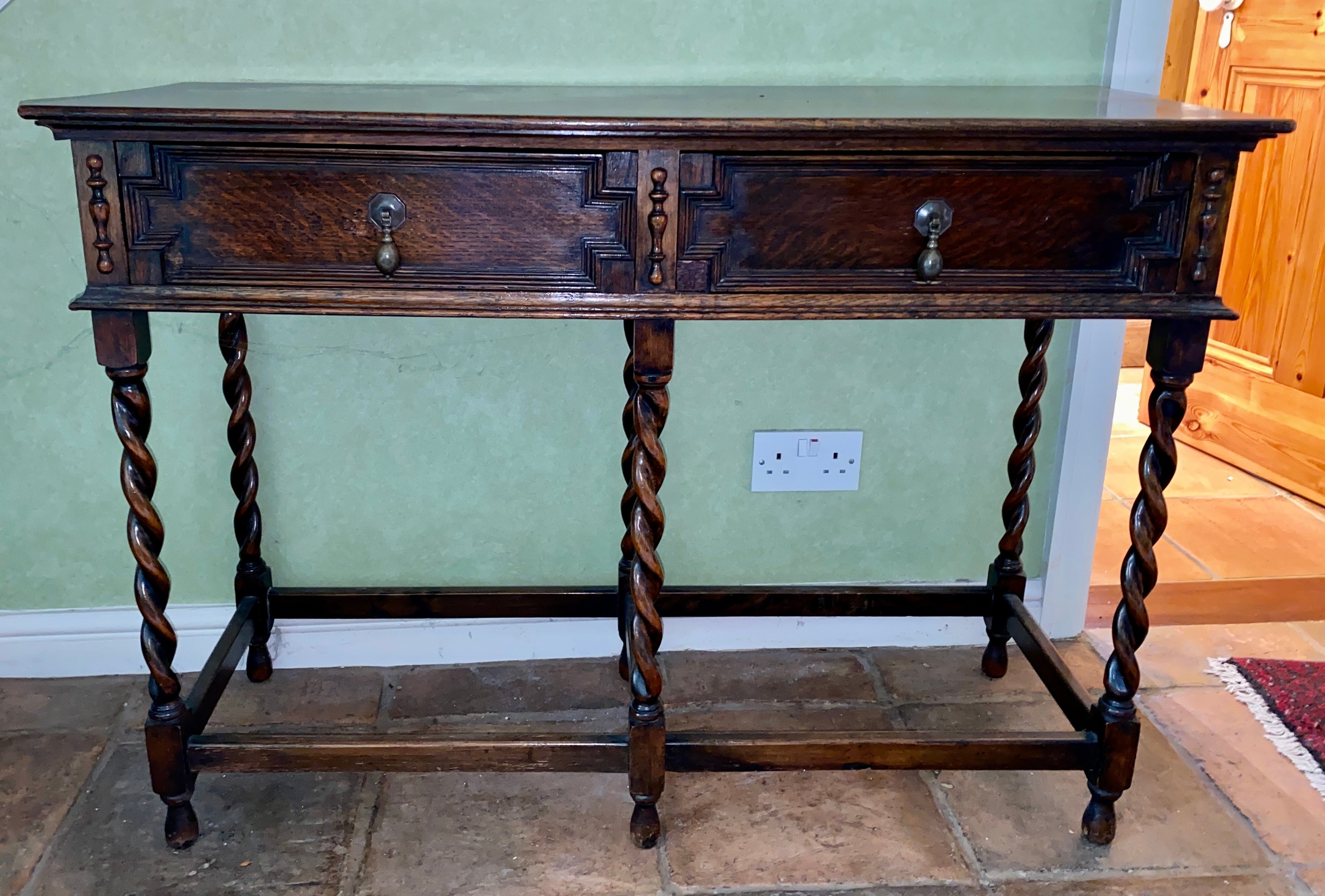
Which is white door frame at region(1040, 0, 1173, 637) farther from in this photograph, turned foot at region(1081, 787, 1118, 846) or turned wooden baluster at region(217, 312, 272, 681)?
turned wooden baluster at region(217, 312, 272, 681)

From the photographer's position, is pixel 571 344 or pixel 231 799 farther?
pixel 571 344

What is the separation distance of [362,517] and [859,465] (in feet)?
2.68

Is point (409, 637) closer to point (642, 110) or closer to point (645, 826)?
point (645, 826)

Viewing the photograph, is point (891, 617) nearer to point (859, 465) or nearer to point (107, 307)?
point (859, 465)

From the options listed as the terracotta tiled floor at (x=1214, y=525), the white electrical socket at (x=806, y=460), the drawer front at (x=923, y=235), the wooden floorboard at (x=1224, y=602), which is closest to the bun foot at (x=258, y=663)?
the white electrical socket at (x=806, y=460)

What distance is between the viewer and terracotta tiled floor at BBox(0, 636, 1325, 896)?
143 centimetres

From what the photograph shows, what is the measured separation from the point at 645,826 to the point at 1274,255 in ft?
7.22

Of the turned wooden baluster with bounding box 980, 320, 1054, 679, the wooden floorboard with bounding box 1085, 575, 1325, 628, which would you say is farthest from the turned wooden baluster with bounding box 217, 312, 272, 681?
the wooden floorboard with bounding box 1085, 575, 1325, 628

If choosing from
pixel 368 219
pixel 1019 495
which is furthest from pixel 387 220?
pixel 1019 495

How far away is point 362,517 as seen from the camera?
1835mm

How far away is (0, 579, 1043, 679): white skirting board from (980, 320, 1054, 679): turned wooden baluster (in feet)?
0.36

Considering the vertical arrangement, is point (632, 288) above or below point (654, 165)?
below

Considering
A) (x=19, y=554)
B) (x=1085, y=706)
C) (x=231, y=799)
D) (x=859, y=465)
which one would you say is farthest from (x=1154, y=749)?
(x=19, y=554)

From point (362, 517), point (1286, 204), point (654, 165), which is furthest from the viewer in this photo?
point (1286, 204)
